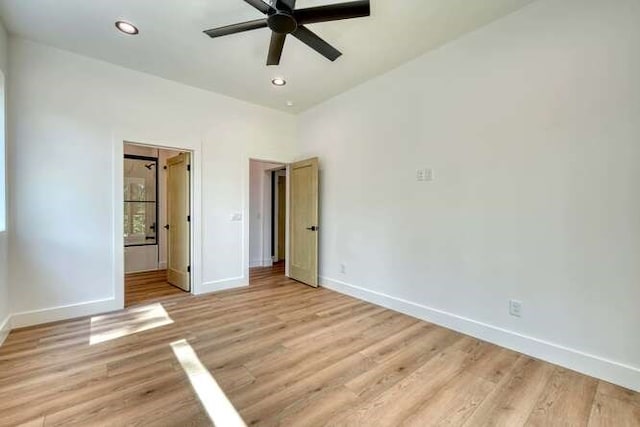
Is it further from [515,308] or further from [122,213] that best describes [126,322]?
[515,308]

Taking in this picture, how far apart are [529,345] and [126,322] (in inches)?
158

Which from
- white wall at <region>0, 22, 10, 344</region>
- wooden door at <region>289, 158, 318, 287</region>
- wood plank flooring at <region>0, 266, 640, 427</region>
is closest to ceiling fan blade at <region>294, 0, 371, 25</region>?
wooden door at <region>289, 158, 318, 287</region>

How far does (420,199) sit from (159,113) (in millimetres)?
3554

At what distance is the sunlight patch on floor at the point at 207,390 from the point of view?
1.69m

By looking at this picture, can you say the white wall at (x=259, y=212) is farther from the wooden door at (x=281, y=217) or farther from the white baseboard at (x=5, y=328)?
the white baseboard at (x=5, y=328)

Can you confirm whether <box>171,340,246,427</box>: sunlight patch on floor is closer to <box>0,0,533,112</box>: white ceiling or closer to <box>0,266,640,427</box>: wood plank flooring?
<box>0,266,640,427</box>: wood plank flooring

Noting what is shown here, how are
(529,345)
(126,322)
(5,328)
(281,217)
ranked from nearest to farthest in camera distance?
1. (529,345)
2. (5,328)
3. (126,322)
4. (281,217)

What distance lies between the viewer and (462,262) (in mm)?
2938

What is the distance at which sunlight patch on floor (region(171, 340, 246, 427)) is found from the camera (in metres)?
1.69

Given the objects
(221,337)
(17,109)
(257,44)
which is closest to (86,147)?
(17,109)

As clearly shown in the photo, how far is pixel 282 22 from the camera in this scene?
2.09 metres

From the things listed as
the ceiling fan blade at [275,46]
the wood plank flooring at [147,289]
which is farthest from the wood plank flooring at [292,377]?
the ceiling fan blade at [275,46]

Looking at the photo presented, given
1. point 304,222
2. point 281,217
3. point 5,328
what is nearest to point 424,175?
point 304,222

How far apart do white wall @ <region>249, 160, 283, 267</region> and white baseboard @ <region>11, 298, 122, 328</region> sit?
3094mm
